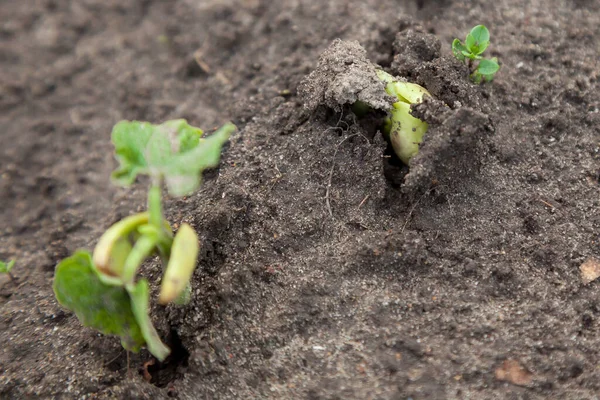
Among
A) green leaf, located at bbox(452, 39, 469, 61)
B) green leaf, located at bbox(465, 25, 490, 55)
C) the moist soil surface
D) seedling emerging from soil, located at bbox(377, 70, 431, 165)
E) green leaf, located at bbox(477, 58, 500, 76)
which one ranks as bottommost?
the moist soil surface

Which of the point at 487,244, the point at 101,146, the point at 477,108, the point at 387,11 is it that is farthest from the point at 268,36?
the point at 487,244

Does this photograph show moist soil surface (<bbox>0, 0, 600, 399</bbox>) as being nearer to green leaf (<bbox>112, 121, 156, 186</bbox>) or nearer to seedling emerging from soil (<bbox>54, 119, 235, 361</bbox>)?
seedling emerging from soil (<bbox>54, 119, 235, 361</bbox>)

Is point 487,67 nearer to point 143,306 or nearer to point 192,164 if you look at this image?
point 192,164

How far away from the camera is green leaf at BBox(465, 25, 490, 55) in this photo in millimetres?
1704

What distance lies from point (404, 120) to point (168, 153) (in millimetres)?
753

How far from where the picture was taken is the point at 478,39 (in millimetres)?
1716

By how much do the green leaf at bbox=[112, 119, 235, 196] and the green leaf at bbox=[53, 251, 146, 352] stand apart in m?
0.25

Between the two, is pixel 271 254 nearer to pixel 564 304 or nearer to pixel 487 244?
pixel 487 244

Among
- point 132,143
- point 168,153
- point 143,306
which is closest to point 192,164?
point 168,153

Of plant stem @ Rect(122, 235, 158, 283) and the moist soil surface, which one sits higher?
plant stem @ Rect(122, 235, 158, 283)

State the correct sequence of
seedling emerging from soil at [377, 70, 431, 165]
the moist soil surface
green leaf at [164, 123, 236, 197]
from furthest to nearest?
seedling emerging from soil at [377, 70, 431, 165] < the moist soil surface < green leaf at [164, 123, 236, 197]

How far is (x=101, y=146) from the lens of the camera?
97.1 inches

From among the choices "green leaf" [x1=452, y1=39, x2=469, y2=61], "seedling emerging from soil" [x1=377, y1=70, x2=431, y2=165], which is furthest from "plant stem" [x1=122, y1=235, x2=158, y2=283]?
"green leaf" [x1=452, y1=39, x2=469, y2=61]

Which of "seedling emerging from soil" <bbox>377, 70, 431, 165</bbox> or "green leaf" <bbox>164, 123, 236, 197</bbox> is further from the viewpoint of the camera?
"seedling emerging from soil" <bbox>377, 70, 431, 165</bbox>
